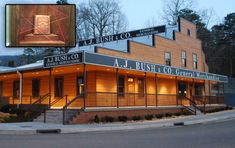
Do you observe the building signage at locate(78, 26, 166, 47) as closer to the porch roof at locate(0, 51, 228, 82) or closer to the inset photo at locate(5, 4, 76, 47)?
the porch roof at locate(0, 51, 228, 82)

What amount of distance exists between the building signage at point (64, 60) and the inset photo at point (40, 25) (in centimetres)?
411

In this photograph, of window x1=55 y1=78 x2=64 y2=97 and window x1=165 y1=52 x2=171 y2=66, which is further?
window x1=165 y1=52 x2=171 y2=66

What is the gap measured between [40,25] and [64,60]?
25.6 feet

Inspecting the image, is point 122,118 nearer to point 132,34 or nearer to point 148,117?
point 148,117

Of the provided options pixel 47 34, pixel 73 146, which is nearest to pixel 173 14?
pixel 47 34

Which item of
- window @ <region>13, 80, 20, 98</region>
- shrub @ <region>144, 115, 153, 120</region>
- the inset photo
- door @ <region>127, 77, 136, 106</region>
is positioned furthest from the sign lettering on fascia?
window @ <region>13, 80, 20, 98</region>

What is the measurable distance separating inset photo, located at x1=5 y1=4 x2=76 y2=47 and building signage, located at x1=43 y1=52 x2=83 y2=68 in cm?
411

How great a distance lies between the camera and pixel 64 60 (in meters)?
25.5

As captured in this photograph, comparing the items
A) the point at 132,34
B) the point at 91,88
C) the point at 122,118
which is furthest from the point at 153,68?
the point at 132,34

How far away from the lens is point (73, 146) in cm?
1305

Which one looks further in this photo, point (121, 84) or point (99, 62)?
point (121, 84)

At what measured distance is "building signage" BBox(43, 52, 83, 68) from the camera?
24231mm

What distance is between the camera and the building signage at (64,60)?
79.5 feet

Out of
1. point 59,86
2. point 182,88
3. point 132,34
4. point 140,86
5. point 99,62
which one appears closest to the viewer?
point 99,62
